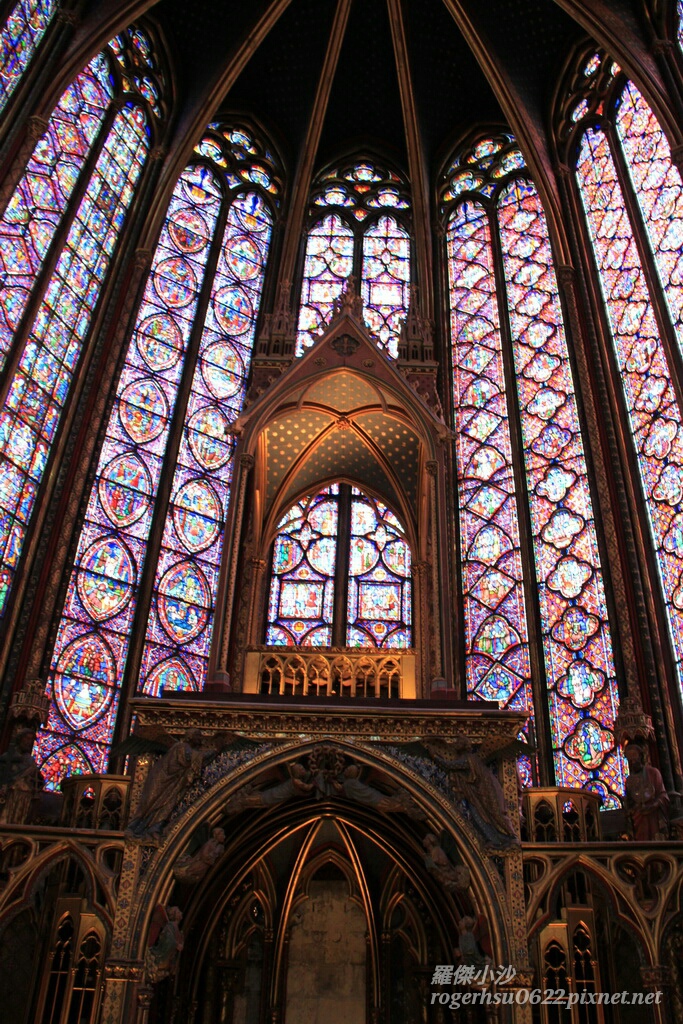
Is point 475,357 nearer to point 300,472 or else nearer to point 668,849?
point 300,472

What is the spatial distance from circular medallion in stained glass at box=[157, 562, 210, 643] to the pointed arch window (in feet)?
3.09

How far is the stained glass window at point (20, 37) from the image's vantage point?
472 inches

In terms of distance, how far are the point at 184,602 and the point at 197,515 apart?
127cm

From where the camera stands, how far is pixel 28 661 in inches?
403

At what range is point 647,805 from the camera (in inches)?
333

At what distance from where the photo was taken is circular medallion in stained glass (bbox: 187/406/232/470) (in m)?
13.4

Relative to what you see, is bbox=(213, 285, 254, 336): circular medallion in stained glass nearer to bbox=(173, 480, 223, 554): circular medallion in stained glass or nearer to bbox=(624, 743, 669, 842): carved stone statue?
bbox=(173, 480, 223, 554): circular medallion in stained glass

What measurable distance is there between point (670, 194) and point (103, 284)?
24.7 feet

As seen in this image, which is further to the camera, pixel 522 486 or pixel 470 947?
pixel 522 486

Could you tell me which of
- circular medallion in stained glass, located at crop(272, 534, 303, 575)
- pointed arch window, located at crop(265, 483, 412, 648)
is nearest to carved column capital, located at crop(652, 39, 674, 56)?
pointed arch window, located at crop(265, 483, 412, 648)

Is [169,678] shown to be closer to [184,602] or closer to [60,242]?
[184,602]

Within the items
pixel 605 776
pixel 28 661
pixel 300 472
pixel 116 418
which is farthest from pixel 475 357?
pixel 28 661

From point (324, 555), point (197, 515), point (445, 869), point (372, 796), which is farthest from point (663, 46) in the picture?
point (445, 869)

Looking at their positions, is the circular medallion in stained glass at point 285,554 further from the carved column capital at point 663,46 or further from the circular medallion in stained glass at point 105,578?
the carved column capital at point 663,46
